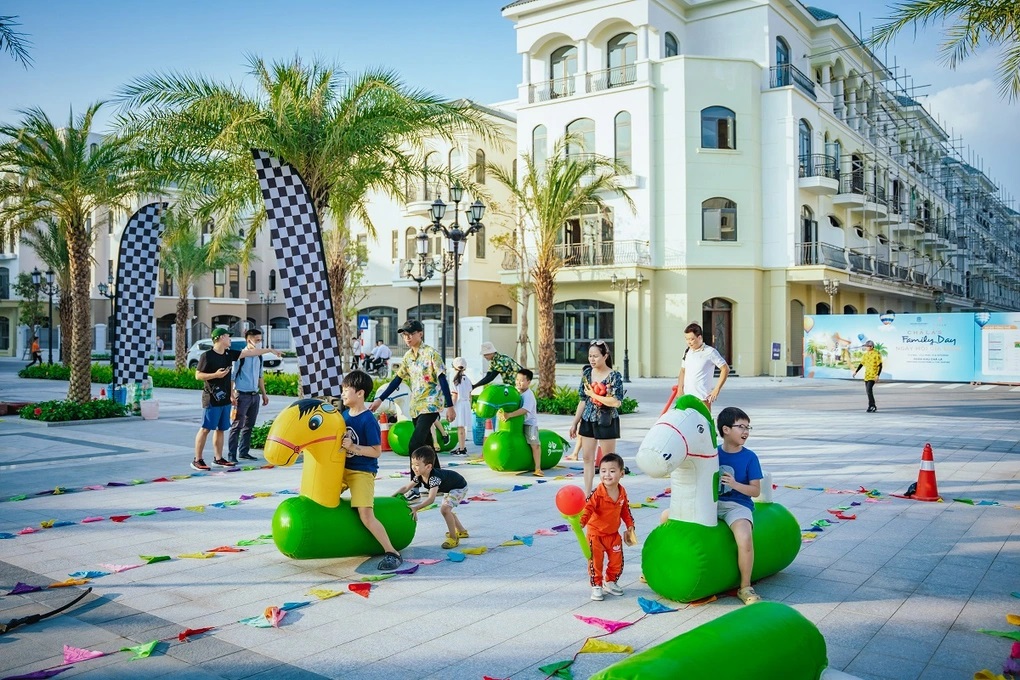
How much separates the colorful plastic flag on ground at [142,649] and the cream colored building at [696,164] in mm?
28286

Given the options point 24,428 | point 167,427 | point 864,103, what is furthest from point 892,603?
point 864,103

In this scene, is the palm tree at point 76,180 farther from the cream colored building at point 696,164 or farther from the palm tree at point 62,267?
the cream colored building at point 696,164

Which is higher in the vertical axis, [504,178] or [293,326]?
[504,178]

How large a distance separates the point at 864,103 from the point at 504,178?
3061 centimetres

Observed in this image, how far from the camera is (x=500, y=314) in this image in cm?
4141

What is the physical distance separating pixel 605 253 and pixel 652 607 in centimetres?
2850

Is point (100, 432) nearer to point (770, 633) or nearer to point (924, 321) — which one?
point (770, 633)

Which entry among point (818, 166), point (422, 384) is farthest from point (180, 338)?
point (818, 166)

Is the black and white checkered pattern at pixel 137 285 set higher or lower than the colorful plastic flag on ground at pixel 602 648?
higher

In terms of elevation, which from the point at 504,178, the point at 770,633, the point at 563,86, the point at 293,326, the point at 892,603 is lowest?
the point at 892,603

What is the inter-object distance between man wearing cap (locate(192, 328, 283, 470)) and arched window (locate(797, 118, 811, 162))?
28258 millimetres

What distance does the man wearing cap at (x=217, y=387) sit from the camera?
10414 millimetres

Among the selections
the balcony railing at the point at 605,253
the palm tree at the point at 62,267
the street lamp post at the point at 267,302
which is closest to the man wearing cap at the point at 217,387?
the balcony railing at the point at 605,253

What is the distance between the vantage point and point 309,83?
46.6ft
